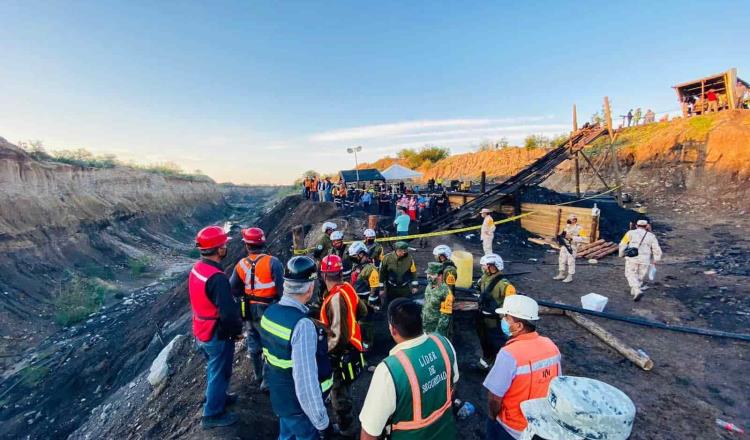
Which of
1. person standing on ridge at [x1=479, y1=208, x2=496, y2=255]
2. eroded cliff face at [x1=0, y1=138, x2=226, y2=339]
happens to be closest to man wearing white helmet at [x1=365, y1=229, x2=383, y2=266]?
person standing on ridge at [x1=479, y1=208, x2=496, y2=255]

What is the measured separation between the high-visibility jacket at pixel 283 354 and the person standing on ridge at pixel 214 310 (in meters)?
0.98

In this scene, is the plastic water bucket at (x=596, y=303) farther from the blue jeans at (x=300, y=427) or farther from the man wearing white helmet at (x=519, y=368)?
the blue jeans at (x=300, y=427)

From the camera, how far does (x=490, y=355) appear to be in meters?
4.84

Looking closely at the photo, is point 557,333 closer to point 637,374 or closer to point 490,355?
point 637,374

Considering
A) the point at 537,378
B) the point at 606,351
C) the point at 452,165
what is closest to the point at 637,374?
the point at 606,351

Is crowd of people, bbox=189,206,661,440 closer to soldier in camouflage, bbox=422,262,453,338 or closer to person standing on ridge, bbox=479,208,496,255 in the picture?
soldier in camouflage, bbox=422,262,453,338

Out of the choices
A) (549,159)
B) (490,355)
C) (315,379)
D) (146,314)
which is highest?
(549,159)

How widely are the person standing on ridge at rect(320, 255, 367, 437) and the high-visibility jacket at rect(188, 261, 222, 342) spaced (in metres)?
1.08

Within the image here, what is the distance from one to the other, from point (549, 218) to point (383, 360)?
14.1m

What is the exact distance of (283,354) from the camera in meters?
2.40

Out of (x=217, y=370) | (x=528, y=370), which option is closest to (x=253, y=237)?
(x=217, y=370)

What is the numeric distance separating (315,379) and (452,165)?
4979 cm

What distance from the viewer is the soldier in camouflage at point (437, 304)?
4.63 m

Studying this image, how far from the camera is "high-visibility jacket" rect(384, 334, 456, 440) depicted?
194 cm
